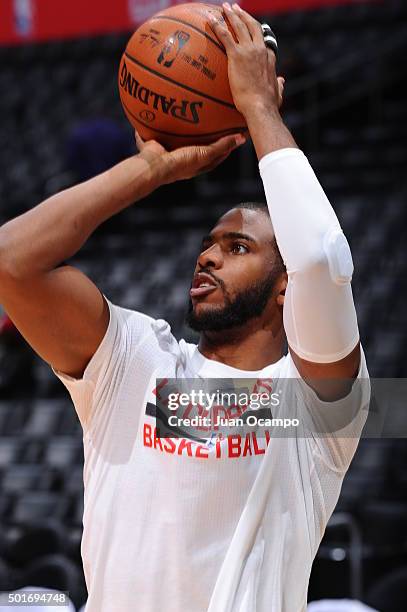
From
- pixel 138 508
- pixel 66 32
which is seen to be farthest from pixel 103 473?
pixel 66 32

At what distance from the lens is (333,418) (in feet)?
7.34

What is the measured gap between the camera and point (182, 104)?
7.49 feet

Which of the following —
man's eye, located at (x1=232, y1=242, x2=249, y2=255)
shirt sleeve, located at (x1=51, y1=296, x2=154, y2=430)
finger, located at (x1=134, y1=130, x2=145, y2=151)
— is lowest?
shirt sleeve, located at (x1=51, y1=296, x2=154, y2=430)

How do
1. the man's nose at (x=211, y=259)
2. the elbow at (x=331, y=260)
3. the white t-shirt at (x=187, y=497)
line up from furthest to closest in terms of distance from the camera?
the man's nose at (x=211, y=259), the white t-shirt at (x=187, y=497), the elbow at (x=331, y=260)

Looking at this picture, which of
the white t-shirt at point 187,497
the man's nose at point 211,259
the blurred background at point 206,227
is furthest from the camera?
the blurred background at point 206,227

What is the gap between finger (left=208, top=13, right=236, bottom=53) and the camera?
2.19 metres

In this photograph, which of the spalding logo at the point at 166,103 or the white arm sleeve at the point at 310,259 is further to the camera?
the spalding logo at the point at 166,103

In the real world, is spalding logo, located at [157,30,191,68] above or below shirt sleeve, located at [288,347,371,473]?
above

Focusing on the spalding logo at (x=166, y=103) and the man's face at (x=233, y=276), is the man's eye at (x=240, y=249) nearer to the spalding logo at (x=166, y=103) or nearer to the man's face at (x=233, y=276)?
the man's face at (x=233, y=276)

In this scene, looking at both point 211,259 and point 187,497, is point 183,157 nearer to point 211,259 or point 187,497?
point 211,259

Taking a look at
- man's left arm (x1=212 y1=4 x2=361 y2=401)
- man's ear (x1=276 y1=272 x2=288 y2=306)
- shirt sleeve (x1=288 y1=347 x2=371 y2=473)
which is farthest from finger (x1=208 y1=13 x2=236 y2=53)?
shirt sleeve (x1=288 y1=347 x2=371 y2=473)

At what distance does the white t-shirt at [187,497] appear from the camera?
7.02 feet

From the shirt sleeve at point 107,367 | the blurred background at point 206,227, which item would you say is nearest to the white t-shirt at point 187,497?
the shirt sleeve at point 107,367

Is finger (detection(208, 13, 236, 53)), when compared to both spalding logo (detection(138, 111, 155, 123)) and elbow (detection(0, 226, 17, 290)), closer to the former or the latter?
spalding logo (detection(138, 111, 155, 123))
